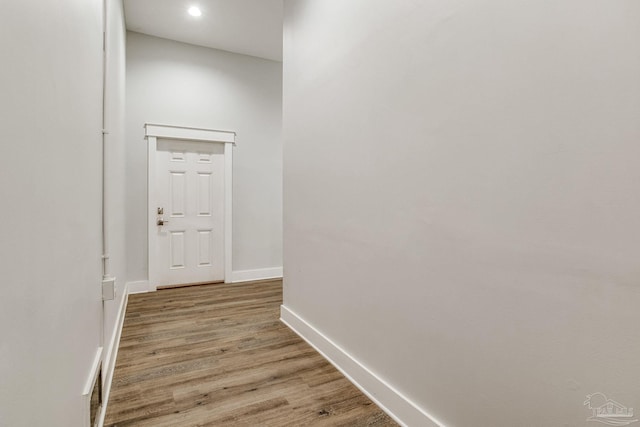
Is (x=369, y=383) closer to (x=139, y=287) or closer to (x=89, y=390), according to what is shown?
(x=89, y=390)

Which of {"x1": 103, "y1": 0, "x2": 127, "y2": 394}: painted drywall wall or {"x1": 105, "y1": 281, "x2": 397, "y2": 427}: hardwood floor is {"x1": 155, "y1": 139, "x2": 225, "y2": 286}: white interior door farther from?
{"x1": 103, "y1": 0, "x2": 127, "y2": 394}: painted drywall wall

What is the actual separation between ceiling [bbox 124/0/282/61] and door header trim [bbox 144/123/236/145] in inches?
44.4

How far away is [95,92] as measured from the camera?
1.56m

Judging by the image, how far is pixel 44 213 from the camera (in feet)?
2.63

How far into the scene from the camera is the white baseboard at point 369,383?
1.56m

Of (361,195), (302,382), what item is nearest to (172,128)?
(361,195)

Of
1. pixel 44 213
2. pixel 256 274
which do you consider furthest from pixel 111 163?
pixel 256 274

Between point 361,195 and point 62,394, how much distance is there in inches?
61.9

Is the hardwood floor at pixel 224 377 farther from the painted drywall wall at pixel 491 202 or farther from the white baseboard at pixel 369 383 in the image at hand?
the painted drywall wall at pixel 491 202

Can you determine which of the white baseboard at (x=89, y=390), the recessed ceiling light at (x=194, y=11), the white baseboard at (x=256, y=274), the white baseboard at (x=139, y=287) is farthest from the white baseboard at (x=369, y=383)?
the recessed ceiling light at (x=194, y=11)

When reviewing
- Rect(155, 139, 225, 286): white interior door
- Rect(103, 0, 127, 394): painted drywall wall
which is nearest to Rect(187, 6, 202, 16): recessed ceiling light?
Rect(103, 0, 127, 394): painted drywall wall

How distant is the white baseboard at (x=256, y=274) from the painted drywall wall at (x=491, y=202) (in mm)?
2738

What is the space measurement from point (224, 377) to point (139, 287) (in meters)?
2.52

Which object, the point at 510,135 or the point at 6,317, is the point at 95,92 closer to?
the point at 6,317
